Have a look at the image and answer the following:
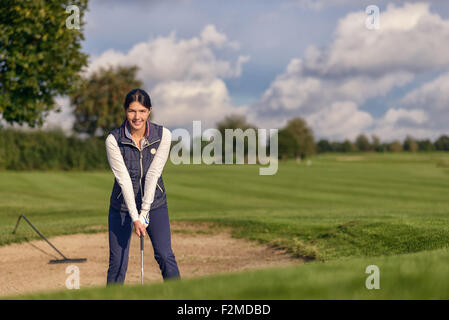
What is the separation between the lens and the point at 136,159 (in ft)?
19.4

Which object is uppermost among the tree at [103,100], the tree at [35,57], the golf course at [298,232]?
the tree at [103,100]

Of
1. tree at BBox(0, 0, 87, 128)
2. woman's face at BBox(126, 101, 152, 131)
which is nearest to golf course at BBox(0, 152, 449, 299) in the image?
woman's face at BBox(126, 101, 152, 131)

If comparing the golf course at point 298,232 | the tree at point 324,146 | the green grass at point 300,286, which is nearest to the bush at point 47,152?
the golf course at point 298,232

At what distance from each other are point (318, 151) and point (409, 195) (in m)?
112

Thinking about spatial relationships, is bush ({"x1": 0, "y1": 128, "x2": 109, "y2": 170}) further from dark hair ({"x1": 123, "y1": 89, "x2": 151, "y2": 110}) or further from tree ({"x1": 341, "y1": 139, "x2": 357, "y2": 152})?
tree ({"x1": 341, "y1": 139, "x2": 357, "y2": 152})

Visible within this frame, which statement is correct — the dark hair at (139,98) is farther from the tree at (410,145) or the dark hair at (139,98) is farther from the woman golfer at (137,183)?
the tree at (410,145)

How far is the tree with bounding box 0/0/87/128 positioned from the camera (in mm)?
17641

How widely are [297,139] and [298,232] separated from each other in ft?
332

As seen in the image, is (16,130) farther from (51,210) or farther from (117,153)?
(117,153)

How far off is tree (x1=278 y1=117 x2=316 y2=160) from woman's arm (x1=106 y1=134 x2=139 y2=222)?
9988 cm

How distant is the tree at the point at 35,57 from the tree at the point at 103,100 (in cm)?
5440

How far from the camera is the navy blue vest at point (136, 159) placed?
587 centimetres
